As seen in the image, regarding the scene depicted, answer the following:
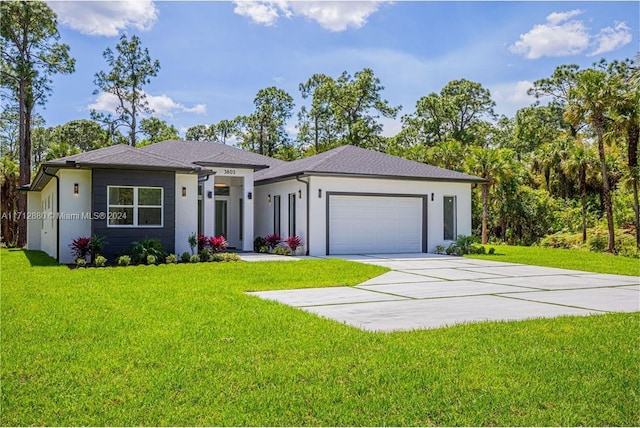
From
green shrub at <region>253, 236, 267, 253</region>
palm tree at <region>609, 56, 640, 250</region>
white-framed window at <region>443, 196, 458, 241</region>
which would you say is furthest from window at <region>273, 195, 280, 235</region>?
palm tree at <region>609, 56, 640, 250</region>

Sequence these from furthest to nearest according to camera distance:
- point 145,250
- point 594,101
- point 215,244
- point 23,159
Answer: point 23,159
point 594,101
point 215,244
point 145,250

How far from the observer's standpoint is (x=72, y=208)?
14.7 m

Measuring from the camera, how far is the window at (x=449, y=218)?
64.6 ft

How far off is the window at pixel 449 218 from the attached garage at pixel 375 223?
0.96 metres

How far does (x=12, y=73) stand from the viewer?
2500 centimetres

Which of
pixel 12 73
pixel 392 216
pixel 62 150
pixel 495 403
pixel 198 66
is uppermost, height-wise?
pixel 12 73

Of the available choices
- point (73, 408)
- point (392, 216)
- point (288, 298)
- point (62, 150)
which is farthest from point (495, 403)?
point (62, 150)

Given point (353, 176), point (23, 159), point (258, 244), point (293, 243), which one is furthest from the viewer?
point (23, 159)

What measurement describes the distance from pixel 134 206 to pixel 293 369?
11.4 m

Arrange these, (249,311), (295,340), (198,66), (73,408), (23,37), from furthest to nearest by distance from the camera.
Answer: (23,37), (198,66), (249,311), (295,340), (73,408)

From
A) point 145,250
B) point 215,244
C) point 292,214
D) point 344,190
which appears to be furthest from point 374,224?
point 145,250

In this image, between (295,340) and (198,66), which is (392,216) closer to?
(198,66)

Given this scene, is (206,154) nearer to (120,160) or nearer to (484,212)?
(120,160)

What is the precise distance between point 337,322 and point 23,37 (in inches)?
963
